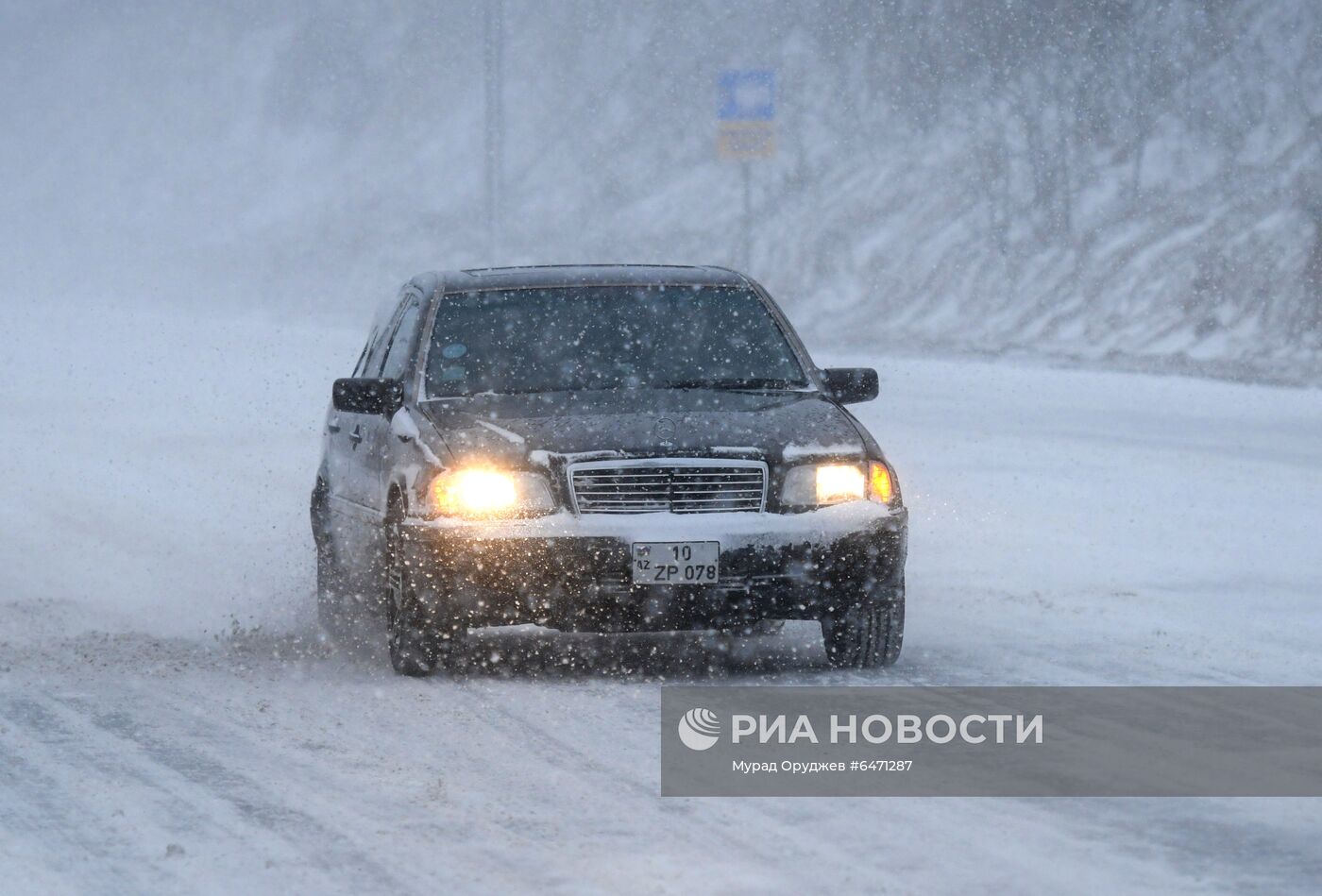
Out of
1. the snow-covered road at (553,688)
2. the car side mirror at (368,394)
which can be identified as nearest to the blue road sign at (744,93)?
the snow-covered road at (553,688)

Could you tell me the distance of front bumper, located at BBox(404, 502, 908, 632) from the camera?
898 centimetres

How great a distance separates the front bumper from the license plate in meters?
0.02

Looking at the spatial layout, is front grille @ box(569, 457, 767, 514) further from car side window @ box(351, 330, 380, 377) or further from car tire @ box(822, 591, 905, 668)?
car side window @ box(351, 330, 380, 377)

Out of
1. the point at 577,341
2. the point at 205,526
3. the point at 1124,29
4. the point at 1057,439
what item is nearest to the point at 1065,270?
the point at 1124,29

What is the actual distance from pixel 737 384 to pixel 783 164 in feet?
145

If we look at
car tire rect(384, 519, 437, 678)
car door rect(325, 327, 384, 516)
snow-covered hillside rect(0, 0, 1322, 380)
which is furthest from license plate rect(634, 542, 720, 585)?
snow-covered hillside rect(0, 0, 1322, 380)

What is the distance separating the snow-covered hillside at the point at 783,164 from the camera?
145 feet

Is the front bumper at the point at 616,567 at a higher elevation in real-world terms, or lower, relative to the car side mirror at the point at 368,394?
lower

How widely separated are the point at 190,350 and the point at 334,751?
28.1m

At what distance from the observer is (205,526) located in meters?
16.2

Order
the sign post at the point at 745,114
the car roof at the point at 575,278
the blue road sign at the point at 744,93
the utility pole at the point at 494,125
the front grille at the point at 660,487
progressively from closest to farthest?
the front grille at the point at 660,487 → the car roof at the point at 575,278 → the utility pole at the point at 494,125 → the sign post at the point at 745,114 → the blue road sign at the point at 744,93

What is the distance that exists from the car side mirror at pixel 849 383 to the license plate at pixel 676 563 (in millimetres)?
1580

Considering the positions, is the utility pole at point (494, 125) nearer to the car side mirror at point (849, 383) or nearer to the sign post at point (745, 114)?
the sign post at point (745, 114)

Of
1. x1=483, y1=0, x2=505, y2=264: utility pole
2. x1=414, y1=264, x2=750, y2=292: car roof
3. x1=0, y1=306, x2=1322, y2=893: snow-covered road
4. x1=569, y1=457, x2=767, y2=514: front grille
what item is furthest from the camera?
x1=483, y1=0, x2=505, y2=264: utility pole
